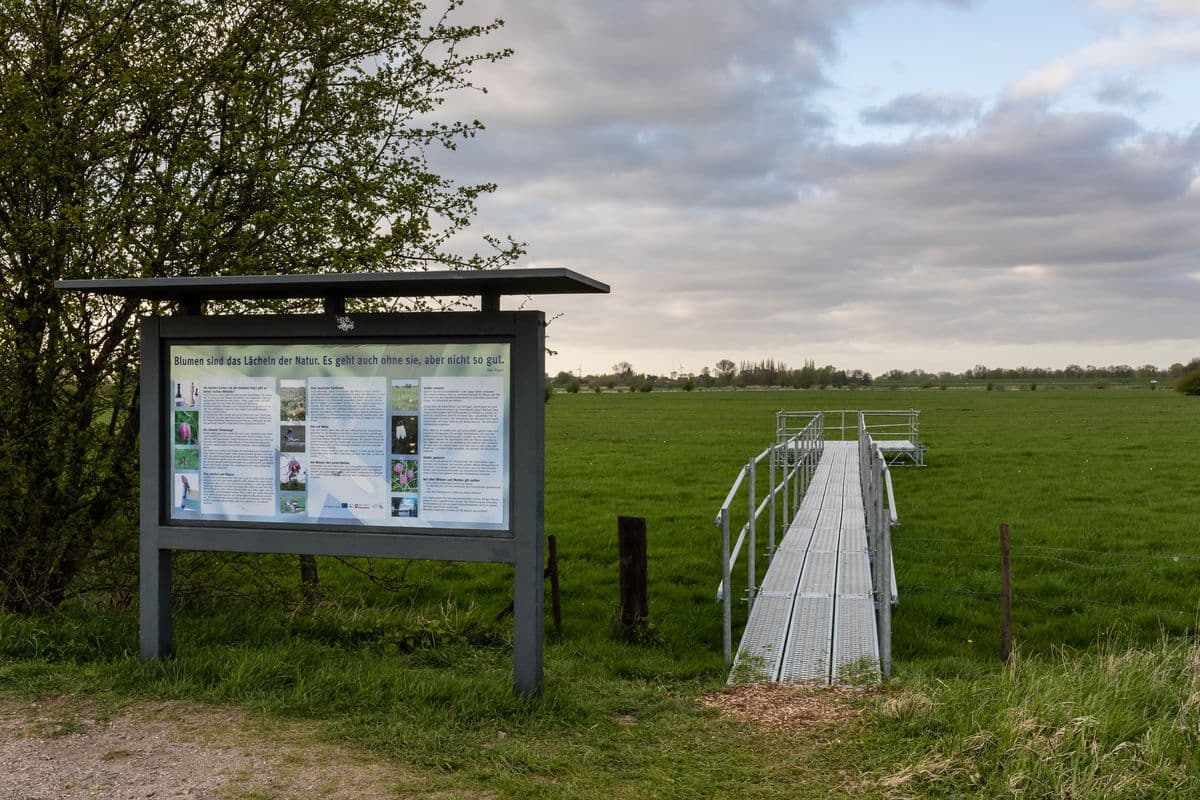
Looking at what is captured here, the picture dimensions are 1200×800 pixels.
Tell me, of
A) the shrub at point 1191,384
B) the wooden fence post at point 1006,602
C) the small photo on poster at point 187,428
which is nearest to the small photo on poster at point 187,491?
the small photo on poster at point 187,428

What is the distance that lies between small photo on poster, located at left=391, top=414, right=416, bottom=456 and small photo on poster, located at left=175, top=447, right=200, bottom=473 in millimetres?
1496

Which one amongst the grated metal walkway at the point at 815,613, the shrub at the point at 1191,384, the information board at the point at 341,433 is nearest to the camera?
the information board at the point at 341,433

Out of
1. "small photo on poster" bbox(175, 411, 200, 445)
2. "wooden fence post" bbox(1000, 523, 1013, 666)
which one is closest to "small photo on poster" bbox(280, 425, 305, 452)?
"small photo on poster" bbox(175, 411, 200, 445)

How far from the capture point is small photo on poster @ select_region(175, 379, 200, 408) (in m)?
6.75

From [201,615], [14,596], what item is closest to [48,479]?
[14,596]

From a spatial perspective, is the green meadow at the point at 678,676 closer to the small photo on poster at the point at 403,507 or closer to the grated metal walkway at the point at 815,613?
the grated metal walkway at the point at 815,613

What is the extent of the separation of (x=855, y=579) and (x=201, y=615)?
6.11 m

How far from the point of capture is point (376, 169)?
9.20 metres

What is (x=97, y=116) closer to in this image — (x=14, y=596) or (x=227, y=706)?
(x=14, y=596)

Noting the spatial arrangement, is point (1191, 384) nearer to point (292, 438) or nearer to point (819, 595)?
point (819, 595)

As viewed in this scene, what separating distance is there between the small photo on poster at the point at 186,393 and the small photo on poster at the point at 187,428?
0.18 feet

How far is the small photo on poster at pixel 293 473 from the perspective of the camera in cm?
646

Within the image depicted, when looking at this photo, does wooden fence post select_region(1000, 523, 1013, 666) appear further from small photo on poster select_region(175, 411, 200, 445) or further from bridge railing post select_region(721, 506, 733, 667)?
small photo on poster select_region(175, 411, 200, 445)

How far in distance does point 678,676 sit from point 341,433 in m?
3.21
